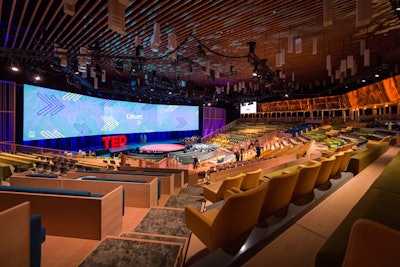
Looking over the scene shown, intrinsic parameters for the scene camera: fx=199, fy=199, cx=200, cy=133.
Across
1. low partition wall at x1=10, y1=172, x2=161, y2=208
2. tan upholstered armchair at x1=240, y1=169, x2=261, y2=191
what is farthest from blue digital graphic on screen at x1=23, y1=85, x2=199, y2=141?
tan upholstered armchair at x1=240, y1=169, x2=261, y2=191

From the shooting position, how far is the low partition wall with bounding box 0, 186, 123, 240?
2.54 m

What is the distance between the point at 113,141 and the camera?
16125 millimetres

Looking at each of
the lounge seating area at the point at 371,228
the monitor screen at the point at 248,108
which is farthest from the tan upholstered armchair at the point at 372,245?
the monitor screen at the point at 248,108

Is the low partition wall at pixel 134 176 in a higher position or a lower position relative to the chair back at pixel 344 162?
lower

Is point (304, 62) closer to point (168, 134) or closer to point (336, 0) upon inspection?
point (336, 0)

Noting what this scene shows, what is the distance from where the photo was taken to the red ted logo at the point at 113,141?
15389 mm

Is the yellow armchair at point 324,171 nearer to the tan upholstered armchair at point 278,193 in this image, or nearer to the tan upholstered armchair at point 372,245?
the tan upholstered armchair at point 278,193

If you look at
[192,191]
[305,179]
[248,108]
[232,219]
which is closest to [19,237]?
[232,219]

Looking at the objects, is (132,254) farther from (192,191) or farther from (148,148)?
(148,148)

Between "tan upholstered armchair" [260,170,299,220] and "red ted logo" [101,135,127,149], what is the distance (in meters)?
15.3

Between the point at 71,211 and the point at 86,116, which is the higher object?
the point at 86,116

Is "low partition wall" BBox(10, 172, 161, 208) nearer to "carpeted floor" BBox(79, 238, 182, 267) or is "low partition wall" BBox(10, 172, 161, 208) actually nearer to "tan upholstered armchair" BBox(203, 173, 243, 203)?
"tan upholstered armchair" BBox(203, 173, 243, 203)

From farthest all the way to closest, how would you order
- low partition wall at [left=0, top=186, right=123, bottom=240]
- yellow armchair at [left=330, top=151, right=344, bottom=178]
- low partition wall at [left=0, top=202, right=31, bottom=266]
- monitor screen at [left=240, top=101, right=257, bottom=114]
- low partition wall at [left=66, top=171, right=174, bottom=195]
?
1. monitor screen at [left=240, top=101, right=257, bottom=114]
2. low partition wall at [left=66, top=171, right=174, bottom=195]
3. yellow armchair at [left=330, top=151, right=344, bottom=178]
4. low partition wall at [left=0, top=186, right=123, bottom=240]
5. low partition wall at [left=0, top=202, right=31, bottom=266]

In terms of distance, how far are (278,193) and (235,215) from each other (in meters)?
0.67
